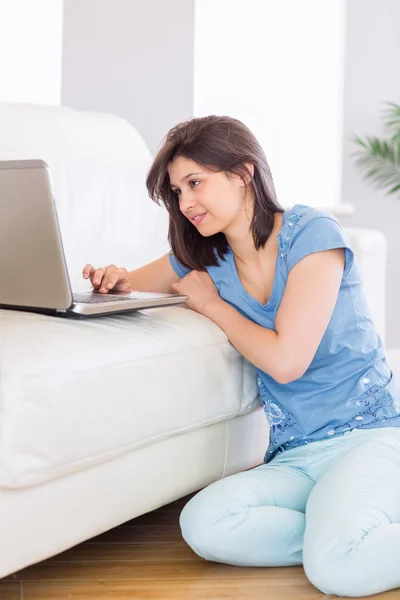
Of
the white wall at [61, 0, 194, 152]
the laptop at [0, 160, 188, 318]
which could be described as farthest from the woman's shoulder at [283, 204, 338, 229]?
the white wall at [61, 0, 194, 152]

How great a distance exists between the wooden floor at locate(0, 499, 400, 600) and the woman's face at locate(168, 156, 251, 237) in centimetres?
60

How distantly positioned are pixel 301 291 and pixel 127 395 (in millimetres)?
373

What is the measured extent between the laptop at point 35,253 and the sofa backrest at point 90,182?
52 cm

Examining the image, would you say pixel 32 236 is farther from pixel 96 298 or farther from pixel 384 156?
pixel 384 156

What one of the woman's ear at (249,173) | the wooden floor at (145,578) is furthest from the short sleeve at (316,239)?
the wooden floor at (145,578)

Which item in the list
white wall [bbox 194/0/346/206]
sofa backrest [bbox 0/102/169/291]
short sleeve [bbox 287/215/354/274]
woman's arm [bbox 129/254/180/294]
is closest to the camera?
short sleeve [bbox 287/215/354/274]

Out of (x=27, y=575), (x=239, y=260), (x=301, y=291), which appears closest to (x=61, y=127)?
(x=239, y=260)

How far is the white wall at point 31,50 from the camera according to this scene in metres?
2.78

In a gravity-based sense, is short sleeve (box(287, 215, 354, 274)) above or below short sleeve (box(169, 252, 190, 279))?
above

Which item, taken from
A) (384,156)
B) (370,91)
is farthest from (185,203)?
(370,91)

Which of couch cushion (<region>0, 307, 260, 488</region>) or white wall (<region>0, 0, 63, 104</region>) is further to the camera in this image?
white wall (<region>0, 0, 63, 104</region>)

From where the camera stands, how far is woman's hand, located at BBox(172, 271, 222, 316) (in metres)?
1.68

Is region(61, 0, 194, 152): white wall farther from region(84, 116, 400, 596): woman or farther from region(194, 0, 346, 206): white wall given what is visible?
region(84, 116, 400, 596): woman

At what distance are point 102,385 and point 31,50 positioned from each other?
1.81 meters
